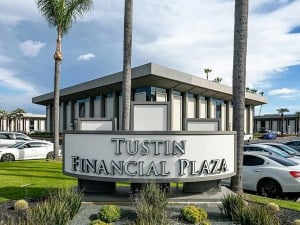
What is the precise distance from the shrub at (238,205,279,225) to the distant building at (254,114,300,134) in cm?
12576

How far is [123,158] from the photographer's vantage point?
9.94 meters

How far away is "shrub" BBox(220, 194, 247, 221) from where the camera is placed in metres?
8.07

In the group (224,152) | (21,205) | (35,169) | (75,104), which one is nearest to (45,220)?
(21,205)

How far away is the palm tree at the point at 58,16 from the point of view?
24.5 m

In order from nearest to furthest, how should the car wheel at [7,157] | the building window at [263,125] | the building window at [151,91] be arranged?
the car wheel at [7,157], the building window at [151,91], the building window at [263,125]

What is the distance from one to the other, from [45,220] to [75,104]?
57.0 metres

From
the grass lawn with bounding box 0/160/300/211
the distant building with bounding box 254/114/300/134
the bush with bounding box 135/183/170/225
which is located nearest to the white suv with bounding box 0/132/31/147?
the grass lawn with bounding box 0/160/300/211

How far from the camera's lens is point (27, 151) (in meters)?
25.3

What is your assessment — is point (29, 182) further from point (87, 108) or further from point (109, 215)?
point (87, 108)

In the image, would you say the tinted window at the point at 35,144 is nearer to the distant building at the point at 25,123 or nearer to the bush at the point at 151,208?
the bush at the point at 151,208

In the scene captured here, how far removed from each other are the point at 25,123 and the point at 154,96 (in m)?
96.4

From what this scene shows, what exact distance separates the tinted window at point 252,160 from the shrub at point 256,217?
694cm

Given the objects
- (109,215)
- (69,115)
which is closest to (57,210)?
(109,215)

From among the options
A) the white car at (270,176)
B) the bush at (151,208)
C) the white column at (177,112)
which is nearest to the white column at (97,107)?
the white column at (177,112)
